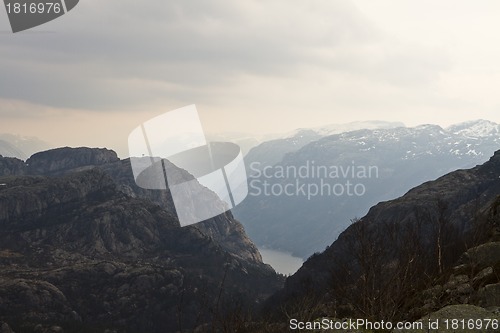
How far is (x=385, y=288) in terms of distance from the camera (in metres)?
36.4

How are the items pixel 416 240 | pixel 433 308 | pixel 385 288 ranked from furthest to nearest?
pixel 416 240 < pixel 385 288 < pixel 433 308

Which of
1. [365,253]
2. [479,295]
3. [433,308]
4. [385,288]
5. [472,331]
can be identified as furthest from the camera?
[365,253]

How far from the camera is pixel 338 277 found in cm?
5450

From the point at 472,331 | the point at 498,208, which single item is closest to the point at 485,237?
the point at 498,208

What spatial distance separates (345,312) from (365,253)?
1554cm

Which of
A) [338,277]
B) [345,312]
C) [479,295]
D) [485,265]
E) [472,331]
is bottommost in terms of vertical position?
[345,312]

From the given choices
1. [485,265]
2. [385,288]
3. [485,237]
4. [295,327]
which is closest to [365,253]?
[385,288]

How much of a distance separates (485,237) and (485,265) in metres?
22.6

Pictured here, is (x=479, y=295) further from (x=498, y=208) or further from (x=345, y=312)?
(x=498, y=208)

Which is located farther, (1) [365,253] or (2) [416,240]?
(2) [416,240]

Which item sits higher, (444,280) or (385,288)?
(385,288)

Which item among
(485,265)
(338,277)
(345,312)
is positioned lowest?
(345,312)

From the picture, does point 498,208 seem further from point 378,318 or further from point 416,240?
point 378,318

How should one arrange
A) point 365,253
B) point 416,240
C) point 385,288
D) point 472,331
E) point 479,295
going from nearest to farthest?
point 472,331
point 479,295
point 385,288
point 365,253
point 416,240
